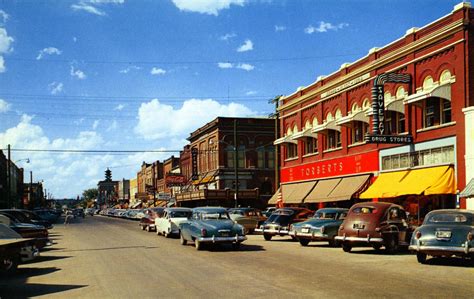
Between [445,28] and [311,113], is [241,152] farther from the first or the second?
[445,28]

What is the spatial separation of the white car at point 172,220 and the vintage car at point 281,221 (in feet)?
13.6

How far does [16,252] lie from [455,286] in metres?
9.40

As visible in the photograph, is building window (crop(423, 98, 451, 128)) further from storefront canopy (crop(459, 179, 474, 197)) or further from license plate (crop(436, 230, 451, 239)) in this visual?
license plate (crop(436, 230, 451, 239))

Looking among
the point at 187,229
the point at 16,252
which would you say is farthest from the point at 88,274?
the point at 187,229

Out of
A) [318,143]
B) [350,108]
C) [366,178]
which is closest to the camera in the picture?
[366,178]

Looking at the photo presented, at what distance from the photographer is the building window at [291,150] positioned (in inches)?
1976

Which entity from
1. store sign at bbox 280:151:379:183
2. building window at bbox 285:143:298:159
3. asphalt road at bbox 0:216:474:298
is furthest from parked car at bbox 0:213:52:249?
building window at bbox 285:143:298:159

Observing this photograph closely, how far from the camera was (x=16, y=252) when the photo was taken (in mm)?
12602

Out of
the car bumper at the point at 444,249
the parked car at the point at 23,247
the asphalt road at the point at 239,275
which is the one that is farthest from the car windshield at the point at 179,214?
the car bumper at the point at 444,249

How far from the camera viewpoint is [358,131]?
39.3 m

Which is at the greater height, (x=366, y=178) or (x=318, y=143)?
(x=318, y=143)

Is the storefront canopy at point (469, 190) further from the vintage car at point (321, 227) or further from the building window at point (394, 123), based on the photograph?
the building window at point (394, 123)

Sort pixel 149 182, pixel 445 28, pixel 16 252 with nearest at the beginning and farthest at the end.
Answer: pixel 16 252, pixel 445 28, pixel 149 182

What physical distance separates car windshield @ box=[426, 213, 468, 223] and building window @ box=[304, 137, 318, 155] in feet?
98.2
